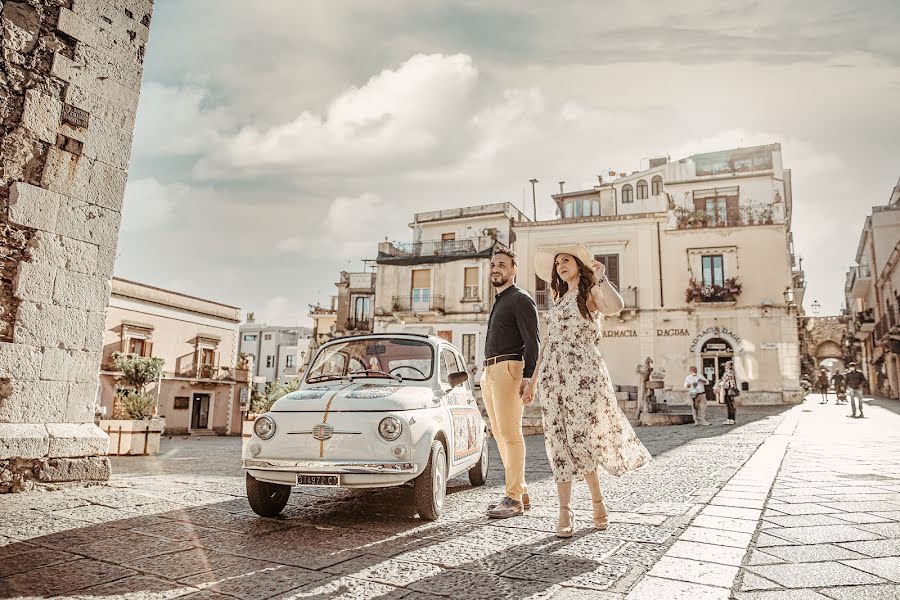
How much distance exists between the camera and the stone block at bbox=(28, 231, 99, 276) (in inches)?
206

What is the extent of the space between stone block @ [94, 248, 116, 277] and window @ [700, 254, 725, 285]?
86.1 ft

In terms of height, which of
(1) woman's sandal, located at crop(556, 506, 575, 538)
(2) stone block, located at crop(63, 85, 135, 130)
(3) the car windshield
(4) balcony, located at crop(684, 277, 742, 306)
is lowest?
(1) woman's sandal, located at crop(556, 506, 575, 538)

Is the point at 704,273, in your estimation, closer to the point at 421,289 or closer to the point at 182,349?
the point at 421,289

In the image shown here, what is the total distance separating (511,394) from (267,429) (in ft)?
5.73

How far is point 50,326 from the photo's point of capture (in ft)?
17.3

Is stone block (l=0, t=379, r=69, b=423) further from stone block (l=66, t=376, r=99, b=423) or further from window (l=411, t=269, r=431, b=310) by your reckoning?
window (l=411, t=269, r=431, b=310)

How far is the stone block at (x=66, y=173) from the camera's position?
5375 mm

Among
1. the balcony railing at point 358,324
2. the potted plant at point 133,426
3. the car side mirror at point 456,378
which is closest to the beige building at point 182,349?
the balcony railing at point 358,324

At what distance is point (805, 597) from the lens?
2.39m

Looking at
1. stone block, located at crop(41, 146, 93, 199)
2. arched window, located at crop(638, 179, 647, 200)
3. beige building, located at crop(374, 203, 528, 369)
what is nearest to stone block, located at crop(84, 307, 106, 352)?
stone block, located at crop(41, 146, 93, 199)

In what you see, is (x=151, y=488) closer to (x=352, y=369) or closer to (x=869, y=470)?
(x=352, y=369)

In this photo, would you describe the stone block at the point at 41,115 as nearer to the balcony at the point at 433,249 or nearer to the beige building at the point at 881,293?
the balcony at the point at 433,249

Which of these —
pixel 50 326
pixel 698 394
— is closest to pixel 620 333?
pixel 698 394

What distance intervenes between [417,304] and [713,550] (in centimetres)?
3048
